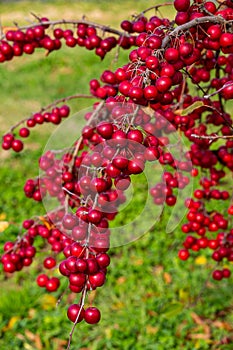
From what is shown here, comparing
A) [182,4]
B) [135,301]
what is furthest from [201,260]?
[182,4]

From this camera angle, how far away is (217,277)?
2.17m

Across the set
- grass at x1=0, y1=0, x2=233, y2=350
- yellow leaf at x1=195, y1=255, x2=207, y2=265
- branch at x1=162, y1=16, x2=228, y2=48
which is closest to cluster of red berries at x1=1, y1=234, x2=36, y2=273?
grass at x1=0, y1=0, x2=233, y2=350

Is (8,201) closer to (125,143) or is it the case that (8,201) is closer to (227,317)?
(227,317)

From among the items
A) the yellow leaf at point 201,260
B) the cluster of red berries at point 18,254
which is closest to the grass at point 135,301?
the yellow leaf at point 201,260

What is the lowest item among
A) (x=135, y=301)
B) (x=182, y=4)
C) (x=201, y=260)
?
(x=135, y=301)

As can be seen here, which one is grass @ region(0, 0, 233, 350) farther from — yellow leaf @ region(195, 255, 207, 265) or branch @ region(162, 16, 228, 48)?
branch @ region(162, 16, 228, 48)

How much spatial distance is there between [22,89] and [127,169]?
18.5ft

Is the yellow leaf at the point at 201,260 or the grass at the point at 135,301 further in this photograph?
the yellow leaf at the point at 201,260

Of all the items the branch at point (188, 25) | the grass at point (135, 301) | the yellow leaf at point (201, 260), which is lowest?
the grass at point (135, 301)

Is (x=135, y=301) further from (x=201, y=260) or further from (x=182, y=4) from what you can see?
(x=182, y=4)

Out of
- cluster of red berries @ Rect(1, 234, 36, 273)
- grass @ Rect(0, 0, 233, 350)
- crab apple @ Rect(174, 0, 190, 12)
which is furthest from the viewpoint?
grass @ Rect(0, 0, 233, 350)

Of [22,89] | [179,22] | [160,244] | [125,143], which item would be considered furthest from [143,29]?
[22,89]

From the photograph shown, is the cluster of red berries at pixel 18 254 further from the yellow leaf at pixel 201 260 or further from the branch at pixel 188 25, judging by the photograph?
the yellow leaf at pixel 201 260

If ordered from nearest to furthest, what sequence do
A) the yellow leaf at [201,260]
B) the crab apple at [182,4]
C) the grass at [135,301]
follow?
the crab apple at [182,4], the grass at [135,301], the yellow leaf at [201,260]
